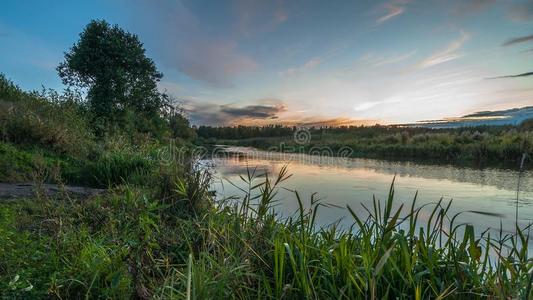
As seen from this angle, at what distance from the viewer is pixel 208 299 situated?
54.1 inches

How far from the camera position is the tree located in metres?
17.0

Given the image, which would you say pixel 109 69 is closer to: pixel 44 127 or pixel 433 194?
pixel 44 127

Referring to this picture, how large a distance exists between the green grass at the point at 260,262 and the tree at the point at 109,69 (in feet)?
51.2

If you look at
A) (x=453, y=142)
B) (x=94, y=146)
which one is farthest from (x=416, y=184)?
(x=453, y=142)

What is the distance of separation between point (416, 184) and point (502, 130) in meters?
13.0

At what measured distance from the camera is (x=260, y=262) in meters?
1.84

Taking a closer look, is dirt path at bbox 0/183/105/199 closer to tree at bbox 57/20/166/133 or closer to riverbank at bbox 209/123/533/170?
riverbank at bbox 209/123/533/170

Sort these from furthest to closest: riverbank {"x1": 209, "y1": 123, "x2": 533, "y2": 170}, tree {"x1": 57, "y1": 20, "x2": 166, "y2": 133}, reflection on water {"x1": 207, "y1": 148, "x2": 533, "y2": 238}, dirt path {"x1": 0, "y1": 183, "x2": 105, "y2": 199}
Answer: tree {"x1": 57, "y1": 20, "x2": 166, "y2": 133}
riverbank {"x1": 209, "y1": 123, "x2": 533, "y2": 170}
reflection on water {"x1": 207, "y1": 148, "x2": 533, "y2": 238}
dirt path {"x1": 0, "y1": 183, "x2": 105, "y2": 199}

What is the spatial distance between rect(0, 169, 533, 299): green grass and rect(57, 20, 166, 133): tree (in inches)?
614

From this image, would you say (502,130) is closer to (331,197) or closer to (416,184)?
(416,184)

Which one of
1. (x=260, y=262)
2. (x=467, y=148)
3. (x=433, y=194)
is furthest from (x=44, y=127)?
(x=467, y=148)

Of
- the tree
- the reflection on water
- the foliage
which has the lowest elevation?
the reflection on water

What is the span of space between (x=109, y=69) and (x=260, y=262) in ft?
60.9

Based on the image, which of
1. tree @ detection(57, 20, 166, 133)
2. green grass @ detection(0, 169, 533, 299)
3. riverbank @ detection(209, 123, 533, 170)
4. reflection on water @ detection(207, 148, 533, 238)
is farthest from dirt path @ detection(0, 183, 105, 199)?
tree @ detection(57, 20, 166, 133)
